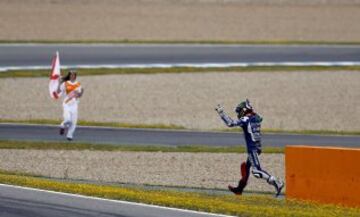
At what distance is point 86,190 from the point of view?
15.4 m

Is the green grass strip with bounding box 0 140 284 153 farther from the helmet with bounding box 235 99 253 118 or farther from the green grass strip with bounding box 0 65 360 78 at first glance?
the green grass strip with bounding box 0 65 360 78

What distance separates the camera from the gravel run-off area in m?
19.8

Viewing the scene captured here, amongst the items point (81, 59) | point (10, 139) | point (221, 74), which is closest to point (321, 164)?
point (10, 139)

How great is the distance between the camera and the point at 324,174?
642 inches

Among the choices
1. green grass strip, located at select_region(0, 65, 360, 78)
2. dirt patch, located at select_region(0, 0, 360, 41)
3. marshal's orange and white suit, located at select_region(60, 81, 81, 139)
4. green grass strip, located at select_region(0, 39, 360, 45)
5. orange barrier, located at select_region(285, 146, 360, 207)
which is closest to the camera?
orange barrier, located at select_region(285, 146, 360, 207)

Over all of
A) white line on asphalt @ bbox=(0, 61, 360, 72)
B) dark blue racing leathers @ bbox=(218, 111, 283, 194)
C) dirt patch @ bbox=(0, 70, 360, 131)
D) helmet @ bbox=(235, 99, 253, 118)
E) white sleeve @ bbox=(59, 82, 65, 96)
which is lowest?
dark blue racing leathers @ bbox=(218, 111, 283, 194)

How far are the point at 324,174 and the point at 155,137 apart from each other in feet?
33.2

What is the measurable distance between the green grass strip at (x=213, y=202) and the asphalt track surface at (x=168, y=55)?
19.9 meters

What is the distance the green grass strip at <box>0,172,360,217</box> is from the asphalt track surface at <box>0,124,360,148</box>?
864 cm

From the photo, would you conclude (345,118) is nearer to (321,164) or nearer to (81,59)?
(81,59)

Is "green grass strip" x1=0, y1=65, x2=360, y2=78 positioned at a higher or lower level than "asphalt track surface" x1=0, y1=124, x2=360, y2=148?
higher

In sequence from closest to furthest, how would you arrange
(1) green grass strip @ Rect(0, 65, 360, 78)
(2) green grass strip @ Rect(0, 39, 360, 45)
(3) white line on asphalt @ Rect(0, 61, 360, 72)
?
(1) green grass strip @ Rect(0, 65, 360, 78), (3) white line on asphalt @ Rect(0, 61, 360, 72), (2) green grass strip @ Rect(0, 39, 360, 45)

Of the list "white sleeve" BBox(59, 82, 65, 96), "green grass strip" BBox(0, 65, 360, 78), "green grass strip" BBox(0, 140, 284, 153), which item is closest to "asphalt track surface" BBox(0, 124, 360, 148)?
"green grass strip" BBox(0, 140, 284, 153)

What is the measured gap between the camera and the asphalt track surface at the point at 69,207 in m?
13.5
